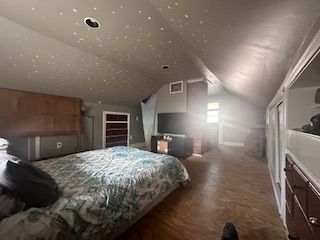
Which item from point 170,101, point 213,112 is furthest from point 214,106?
point 170,101

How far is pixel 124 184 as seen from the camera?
146 centimetres

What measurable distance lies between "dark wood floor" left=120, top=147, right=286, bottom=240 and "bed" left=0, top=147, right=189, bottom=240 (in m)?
0.18

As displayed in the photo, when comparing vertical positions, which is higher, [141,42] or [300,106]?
[141,42]

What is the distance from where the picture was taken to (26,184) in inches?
38.9

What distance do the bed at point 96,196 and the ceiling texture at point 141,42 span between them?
5.21 ft

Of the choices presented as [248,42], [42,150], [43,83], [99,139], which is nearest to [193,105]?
[99,139]

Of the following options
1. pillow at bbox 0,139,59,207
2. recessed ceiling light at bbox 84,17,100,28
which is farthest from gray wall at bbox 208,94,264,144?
pillow at bbox 0,139,59,207

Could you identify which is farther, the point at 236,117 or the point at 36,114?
the point at 236,117

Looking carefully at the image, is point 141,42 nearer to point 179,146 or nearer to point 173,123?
point 173,123

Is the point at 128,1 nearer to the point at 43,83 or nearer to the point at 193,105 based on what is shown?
the point at 43,83

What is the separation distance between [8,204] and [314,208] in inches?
64.3

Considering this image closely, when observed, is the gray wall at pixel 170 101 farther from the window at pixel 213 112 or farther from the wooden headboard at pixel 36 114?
the window at pixel 213 112

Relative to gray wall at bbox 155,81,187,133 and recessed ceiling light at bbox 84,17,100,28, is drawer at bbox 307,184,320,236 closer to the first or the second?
recessed ceiling light at bbox 84,17,100,28

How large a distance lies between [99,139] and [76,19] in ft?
12.5
